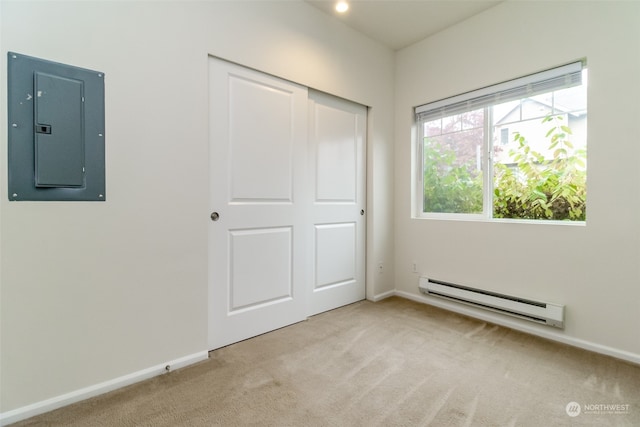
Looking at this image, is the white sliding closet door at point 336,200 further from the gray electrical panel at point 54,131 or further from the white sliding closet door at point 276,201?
the gray electrical panel at point 54,131

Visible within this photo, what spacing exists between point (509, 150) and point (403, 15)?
1537 mm

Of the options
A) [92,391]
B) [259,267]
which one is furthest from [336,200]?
[92,391]

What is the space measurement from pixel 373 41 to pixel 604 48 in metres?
1.85

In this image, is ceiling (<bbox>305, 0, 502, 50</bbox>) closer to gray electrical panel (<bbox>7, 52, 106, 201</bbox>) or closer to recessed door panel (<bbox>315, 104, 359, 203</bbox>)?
recessed door panel (<bbox>315, 104, 359, 203</bbox>)

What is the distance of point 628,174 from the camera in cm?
188

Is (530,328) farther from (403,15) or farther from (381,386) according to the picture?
(403,15)

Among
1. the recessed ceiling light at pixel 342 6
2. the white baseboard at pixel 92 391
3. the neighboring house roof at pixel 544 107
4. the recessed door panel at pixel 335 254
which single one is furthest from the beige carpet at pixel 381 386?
the recessed ceiling light at pixel 342 6

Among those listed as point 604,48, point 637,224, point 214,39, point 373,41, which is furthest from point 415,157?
point 214,39

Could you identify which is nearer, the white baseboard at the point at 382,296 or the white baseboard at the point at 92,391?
the white baseboard at the point at 92,391

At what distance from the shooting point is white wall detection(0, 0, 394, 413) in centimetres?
138

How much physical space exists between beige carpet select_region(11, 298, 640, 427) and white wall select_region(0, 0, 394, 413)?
0.24 metres

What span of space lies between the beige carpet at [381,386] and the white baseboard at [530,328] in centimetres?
8

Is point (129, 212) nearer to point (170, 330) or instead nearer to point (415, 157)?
point (170, 330)

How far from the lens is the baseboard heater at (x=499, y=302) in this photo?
2154 millimetres
